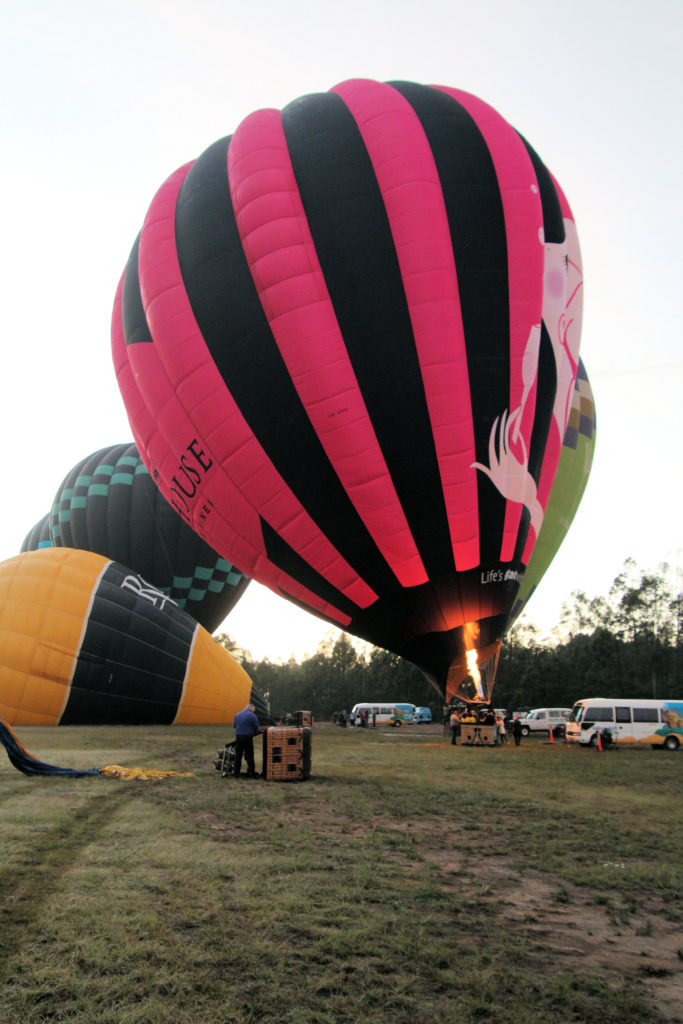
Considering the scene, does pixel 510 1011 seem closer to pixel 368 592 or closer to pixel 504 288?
pixel 368 592

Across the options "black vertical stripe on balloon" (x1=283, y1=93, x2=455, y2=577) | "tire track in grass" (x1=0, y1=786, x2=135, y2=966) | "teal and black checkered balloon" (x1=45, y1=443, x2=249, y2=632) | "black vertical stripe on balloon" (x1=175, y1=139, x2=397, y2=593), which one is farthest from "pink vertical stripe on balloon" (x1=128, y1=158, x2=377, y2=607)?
"teal and black checkered balloon" (x1=45, y1=443, x2=249, y2=632)

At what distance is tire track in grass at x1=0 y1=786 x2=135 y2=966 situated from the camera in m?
A: 3.58

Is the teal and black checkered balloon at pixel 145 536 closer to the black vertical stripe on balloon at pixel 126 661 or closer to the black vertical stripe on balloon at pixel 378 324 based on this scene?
the black vertical stripe on balloon at pixel 126 661

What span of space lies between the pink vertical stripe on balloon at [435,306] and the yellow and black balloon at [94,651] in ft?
33.9

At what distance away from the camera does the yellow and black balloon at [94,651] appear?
17.5 m

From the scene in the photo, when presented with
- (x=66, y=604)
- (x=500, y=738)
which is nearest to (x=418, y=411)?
(x=66, y=604)

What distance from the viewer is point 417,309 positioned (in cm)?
1123

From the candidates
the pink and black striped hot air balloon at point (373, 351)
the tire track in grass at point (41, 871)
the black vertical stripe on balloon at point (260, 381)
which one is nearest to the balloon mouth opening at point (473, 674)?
the pink and black striped hot air balloon at point (373, 351)

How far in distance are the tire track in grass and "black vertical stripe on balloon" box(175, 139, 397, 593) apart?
19.2 ft

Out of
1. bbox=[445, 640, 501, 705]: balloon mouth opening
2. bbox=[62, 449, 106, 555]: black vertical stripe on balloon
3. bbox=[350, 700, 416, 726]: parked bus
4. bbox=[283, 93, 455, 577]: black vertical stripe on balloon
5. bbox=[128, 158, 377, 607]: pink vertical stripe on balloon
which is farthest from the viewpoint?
bbox=[350, 700, 416, 726]: parked bus

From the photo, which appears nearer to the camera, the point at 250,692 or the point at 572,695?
the point at 250,692

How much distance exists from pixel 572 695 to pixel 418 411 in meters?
51.1

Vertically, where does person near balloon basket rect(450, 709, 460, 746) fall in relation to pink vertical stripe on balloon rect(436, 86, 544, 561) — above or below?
below

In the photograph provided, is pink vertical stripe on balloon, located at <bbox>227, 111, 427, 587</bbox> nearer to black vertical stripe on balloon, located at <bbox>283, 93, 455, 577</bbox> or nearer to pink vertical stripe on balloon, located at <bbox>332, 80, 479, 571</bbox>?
black vertical stripe on balloon, located at <bbox>283, 93, 455, 577</bbox>
